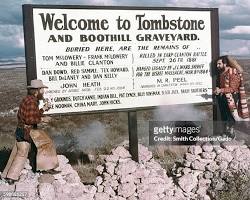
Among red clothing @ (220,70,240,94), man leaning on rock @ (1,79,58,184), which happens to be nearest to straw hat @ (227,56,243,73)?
red clothing @ (220,70,240,94)

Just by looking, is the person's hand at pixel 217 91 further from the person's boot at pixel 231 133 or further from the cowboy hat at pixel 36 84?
the cowboy hat at pixel 36 84

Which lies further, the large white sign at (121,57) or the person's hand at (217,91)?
the person's hand at (217,91)

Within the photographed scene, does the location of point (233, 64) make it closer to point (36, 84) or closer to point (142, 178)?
point (142, 178)

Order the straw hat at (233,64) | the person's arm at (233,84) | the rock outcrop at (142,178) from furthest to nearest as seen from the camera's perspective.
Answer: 1. the person's arm at (233,84)
2. the straw hat at (233,64)
3. the rock outcrop at (142,178)

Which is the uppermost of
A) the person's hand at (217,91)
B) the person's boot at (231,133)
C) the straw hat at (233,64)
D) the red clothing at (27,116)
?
the straw hat at (233,64)

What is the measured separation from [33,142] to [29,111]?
0.58 meters

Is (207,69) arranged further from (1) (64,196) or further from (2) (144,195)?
(1) (64,196)

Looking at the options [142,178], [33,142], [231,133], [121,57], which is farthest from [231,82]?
[33,142]

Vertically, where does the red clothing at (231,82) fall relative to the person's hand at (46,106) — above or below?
above

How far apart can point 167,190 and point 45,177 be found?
7.52 ft

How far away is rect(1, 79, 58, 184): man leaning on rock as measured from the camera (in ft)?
29.1

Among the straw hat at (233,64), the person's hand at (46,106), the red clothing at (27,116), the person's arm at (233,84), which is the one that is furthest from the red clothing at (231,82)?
the red clothing at (27,116)

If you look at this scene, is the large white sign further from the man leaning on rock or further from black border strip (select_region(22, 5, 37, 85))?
the man leaning on rock

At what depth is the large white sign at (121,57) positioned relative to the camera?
9.59 m
